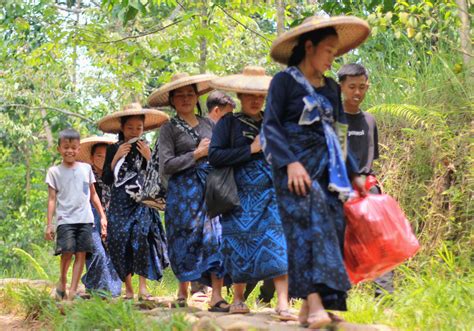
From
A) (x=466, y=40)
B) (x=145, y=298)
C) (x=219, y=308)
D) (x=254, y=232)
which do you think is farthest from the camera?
(x=466, y=40)

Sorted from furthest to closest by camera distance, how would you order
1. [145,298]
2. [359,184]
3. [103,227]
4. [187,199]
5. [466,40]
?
[103,227]
[466,40]
[145,298]
[187,199]
[359,184]

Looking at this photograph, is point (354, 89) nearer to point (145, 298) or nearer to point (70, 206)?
point (145, 298)

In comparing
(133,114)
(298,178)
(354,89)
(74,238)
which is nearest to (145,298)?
(74,238)

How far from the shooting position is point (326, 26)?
574cm

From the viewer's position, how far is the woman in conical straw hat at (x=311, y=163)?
18.2 feet

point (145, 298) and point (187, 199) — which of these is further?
point (145, 298)

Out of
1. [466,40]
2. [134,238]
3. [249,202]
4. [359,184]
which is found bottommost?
[134,238]

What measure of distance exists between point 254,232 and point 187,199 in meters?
1.12

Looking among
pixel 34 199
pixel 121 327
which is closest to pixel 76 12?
pixel 34 199

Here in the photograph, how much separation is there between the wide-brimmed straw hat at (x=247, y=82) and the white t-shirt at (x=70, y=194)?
2518 mm

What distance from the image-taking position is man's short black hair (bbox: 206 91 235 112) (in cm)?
849

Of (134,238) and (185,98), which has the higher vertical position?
(185,98)

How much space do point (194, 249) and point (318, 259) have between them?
2.44 meters

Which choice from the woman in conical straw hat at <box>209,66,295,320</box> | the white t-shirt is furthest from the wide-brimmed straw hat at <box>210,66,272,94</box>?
the white t-shirt
